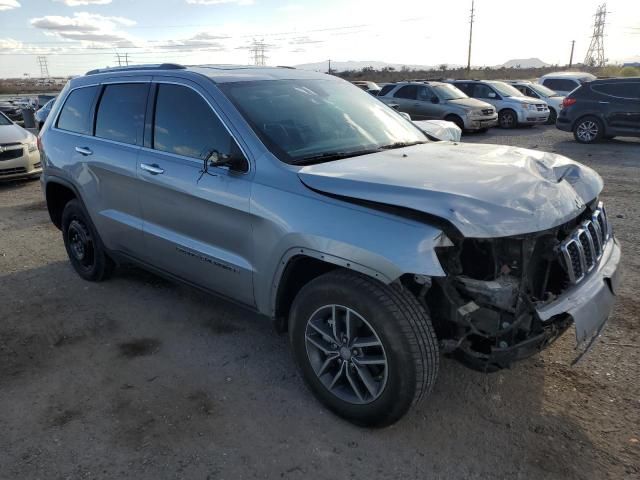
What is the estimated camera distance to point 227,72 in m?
3.83

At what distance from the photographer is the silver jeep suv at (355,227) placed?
259cm

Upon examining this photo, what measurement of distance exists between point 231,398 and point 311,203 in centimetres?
132

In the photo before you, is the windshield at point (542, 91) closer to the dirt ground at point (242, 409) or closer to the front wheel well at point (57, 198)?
the dirt ground at point (242, 409)

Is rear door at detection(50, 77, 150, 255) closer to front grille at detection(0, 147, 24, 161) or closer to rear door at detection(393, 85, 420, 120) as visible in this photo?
front grille at detection(0, 147, 24, 161)

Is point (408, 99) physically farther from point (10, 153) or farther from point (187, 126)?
point (187, 126)

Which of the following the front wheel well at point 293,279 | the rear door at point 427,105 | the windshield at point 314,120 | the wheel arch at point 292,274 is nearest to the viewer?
the wheel arch at point 292,274

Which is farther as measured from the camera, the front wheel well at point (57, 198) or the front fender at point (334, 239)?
the front wheel well at point (57, 198)

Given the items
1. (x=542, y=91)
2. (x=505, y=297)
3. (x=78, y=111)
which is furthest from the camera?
(x=542, y=91)

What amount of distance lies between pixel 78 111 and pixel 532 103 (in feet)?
53.8

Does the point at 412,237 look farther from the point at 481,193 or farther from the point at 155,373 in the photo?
the point at 155,373

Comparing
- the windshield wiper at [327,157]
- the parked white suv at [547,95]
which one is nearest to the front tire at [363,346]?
the windshield wiper at [327,157]

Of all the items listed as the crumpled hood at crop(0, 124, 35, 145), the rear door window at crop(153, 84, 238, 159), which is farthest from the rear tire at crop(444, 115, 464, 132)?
the rear door window at crop(153, 84, 238, 159)

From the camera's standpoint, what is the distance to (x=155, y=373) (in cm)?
352

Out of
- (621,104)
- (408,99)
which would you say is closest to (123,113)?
(621,104)
